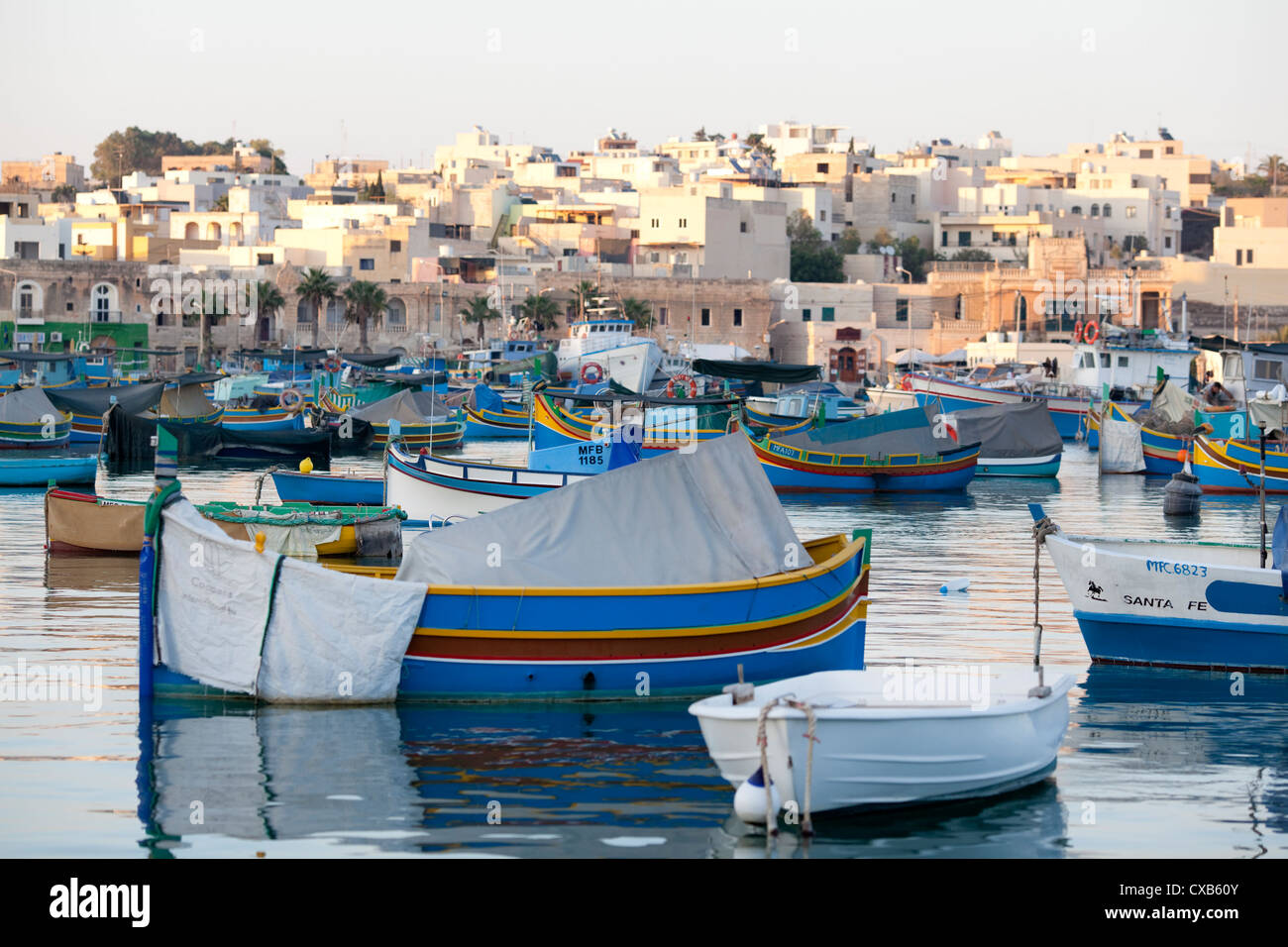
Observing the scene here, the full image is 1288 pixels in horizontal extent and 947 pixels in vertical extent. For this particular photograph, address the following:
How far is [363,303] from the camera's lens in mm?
76562

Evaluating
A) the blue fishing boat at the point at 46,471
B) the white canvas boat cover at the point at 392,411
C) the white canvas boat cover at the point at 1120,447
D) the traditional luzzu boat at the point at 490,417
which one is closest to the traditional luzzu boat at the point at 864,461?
the white canvas boat cover at the point at 1120,447

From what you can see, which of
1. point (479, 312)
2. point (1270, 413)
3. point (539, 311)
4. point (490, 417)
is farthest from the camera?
point (539, 311)

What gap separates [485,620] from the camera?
13.9 metres

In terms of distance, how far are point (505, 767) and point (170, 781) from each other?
2.29 m

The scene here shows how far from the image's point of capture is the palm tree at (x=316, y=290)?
75625 millimetres

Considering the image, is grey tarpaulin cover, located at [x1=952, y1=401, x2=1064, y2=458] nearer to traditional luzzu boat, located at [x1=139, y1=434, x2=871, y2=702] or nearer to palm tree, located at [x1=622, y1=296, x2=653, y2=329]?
traditional luzzu boat, located at [x1=139, y1=434, x2=871, y2=702]

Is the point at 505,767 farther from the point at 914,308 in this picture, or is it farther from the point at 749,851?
the point at 914,308

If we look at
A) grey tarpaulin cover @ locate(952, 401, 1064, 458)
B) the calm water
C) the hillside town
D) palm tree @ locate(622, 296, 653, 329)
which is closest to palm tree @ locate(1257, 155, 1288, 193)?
the hillside town

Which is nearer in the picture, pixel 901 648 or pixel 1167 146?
pixel 901 648

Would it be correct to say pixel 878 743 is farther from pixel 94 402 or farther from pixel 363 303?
pixel 363 303

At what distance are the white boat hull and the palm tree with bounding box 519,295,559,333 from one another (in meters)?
66.8

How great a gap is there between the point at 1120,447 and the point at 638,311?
38917mm

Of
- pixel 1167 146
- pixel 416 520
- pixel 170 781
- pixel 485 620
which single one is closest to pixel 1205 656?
pixel 485 620

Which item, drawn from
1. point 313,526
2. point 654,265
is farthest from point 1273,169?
point 313,526
